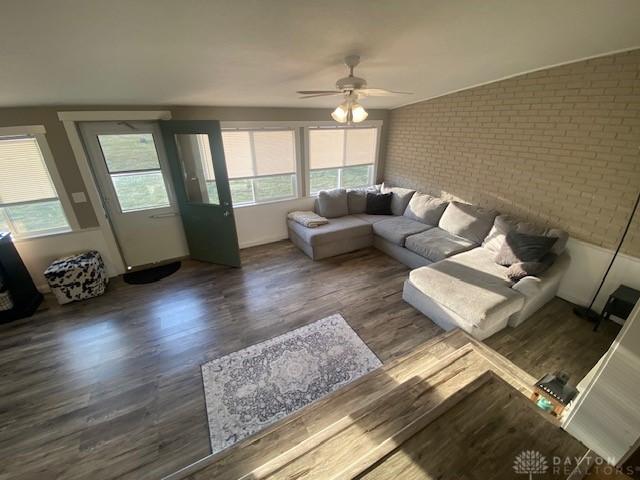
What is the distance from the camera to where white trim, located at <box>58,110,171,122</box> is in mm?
2947

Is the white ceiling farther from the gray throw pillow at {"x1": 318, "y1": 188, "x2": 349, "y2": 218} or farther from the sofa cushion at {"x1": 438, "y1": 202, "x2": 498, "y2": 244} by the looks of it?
the gray throw pillow at {"x1": 318, "y1": 188, "x2": 349, "y2": 218}

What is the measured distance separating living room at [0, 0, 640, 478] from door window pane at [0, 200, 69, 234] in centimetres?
3

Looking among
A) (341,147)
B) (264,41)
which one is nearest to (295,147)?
(341,147)

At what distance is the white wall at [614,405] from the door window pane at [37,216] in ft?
16.7

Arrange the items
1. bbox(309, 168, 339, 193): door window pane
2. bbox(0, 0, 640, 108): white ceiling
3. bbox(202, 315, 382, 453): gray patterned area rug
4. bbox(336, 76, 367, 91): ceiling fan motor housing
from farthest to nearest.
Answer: bbox(309, 168, 339, 193): door window pane → bbox(336, 76, 367, 91): ceiling fan motor housing → bbox(202, 315, 382, 453): gray patterned area rug → bbox(0, 0, 640, 108): white ceiling

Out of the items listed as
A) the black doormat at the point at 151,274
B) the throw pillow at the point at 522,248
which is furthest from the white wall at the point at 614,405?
the black doormat at the point at 151,274

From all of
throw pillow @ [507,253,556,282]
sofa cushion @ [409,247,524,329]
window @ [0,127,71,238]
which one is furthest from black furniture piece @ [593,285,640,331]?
window @ [0,127,71,238]

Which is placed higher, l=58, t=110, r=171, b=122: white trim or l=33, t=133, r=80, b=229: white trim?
l=58, t=110, r=171, b=122: white trim

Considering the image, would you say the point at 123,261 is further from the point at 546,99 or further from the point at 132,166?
the point at 546,99

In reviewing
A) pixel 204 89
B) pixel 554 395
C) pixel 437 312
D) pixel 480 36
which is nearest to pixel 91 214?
A: pixel 204 89

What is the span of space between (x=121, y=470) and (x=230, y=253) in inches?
99.9

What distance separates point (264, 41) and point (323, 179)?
123 inches

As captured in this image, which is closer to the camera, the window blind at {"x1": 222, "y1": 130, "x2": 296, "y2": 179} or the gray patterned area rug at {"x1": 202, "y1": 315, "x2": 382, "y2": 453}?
the gray patterned area rug at {"x1": 202, "y1": 315, "x2": 382, "y2": 453}

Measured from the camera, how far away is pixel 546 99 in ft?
9.48
